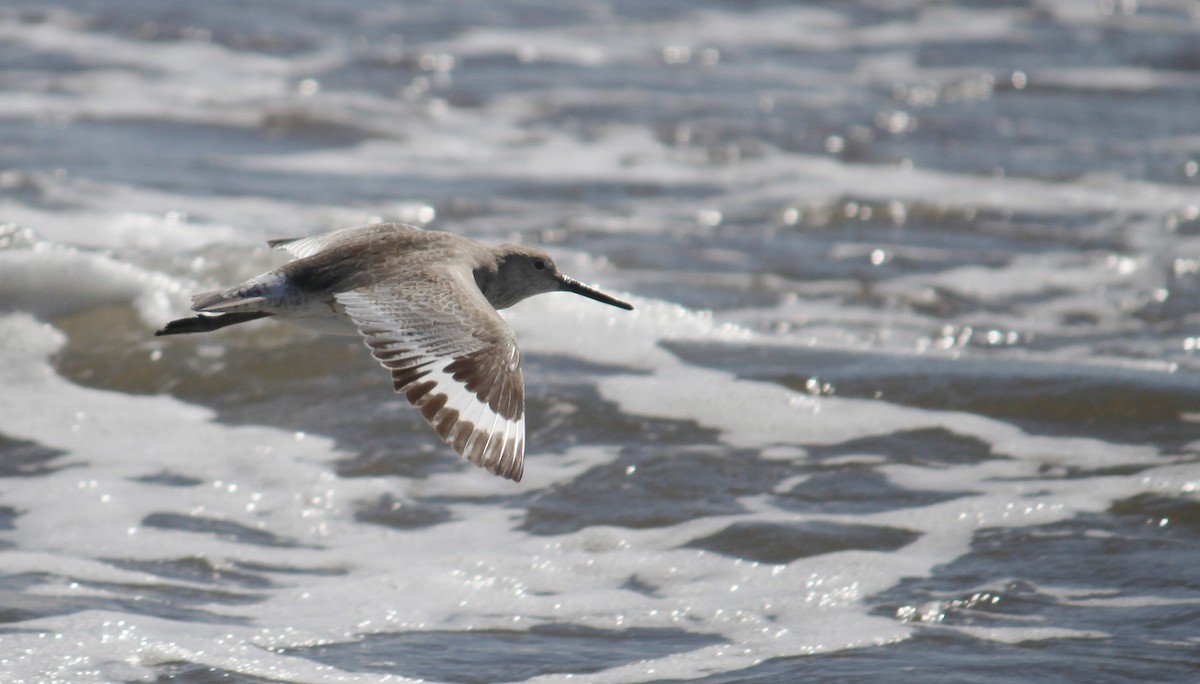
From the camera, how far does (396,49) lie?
12.6 m

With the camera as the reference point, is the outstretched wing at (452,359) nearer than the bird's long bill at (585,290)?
Yes

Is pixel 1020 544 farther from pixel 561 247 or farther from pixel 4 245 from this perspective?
pixel 4 245

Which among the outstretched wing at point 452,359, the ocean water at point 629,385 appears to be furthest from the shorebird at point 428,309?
the ocean water at point 629,385

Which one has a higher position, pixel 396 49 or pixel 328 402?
pixel 396 49

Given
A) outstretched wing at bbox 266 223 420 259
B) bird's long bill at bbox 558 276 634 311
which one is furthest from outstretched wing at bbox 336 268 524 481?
bird's long bill at bbox 558 276 634 311

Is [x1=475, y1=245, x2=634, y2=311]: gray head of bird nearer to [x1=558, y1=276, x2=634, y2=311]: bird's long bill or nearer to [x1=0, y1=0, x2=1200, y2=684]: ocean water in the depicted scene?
[x1=558, y1=276, x2=634, y2=311]: bird's long bill

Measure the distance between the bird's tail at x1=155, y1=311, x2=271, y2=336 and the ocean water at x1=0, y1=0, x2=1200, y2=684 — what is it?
70cm

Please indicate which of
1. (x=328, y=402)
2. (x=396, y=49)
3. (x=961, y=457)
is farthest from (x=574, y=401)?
(x=396, y=49)

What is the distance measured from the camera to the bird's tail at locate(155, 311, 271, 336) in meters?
4.39

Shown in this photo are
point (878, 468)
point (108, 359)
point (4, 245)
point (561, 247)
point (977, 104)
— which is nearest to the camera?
point (878, 468)

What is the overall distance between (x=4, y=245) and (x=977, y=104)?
7.27 m

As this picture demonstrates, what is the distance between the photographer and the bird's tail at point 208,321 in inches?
173

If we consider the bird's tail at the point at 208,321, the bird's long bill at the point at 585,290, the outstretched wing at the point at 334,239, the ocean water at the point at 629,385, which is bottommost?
the ocean water at the point at 629,385

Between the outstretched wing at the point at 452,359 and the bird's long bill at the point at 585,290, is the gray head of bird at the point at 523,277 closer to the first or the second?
the bird's long bill at the point at 585,290
